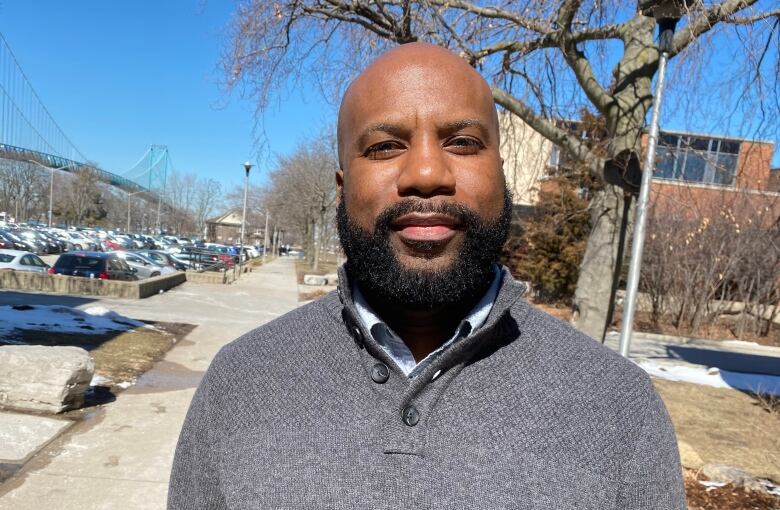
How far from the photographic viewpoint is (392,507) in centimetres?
107

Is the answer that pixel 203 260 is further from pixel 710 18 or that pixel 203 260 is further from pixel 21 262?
pixel 710 18

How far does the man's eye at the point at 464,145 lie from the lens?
4.23ft

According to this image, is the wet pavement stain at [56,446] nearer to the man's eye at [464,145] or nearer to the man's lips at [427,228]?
the man's lips at [427,228]

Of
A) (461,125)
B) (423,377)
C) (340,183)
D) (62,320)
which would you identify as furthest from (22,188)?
(423,377)

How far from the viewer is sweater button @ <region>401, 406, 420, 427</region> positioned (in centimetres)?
113

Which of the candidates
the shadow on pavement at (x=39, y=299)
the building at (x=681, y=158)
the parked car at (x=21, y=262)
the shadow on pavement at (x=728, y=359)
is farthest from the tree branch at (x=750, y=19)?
the parked car at (x=21, y=262)

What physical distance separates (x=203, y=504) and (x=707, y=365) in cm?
1294

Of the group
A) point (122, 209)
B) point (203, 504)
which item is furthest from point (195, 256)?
point (122, 209)

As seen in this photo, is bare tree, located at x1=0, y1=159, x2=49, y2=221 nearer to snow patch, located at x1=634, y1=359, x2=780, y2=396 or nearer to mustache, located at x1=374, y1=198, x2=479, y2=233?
snow patch, located at x1=634, y1=359, x2=780, y2=396

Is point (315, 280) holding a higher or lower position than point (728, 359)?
lower

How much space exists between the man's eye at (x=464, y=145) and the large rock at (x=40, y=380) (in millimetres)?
5628

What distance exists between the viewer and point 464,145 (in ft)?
4.25

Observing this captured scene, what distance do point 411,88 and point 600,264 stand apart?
4.84 m

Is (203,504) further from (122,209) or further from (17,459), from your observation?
(122,209)
